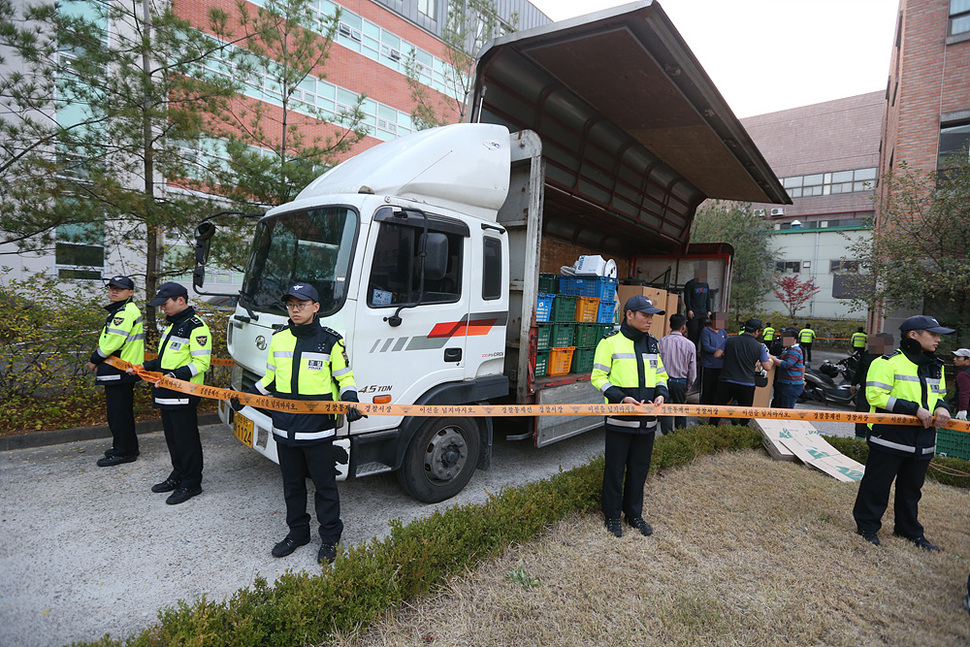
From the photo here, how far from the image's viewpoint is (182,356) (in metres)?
3.87

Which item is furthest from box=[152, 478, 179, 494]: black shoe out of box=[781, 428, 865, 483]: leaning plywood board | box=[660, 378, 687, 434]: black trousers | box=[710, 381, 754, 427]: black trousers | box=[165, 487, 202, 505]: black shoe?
box=[781, 428, 865, 483]: leaning plywood board

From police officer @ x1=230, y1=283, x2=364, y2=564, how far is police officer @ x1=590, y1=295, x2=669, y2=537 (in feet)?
6.18

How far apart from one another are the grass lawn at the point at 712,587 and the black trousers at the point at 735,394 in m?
2.17

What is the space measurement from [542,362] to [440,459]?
1.59 meters

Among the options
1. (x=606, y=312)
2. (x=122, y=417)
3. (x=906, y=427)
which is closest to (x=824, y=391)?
(x=606, y=312)

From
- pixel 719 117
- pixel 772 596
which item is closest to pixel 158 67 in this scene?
pixel 719 117

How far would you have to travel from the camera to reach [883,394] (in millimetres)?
3426

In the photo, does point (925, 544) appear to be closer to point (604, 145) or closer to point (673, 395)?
point (673, 395)

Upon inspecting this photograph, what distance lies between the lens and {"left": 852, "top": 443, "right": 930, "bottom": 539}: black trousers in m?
3.49

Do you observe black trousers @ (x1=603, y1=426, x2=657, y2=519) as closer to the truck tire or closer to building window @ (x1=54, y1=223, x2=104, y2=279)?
the truck tire

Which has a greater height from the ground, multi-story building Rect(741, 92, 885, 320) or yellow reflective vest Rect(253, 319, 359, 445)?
multi-story building Rect(741, 92, 885, 320)

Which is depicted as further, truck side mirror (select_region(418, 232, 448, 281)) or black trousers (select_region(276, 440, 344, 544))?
truck side mirror (select_region(418, 232, 448, 281))

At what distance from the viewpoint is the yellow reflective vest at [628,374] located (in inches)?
137

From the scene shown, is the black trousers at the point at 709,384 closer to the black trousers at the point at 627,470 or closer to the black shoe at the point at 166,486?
the black trousers at the point at 627,470
